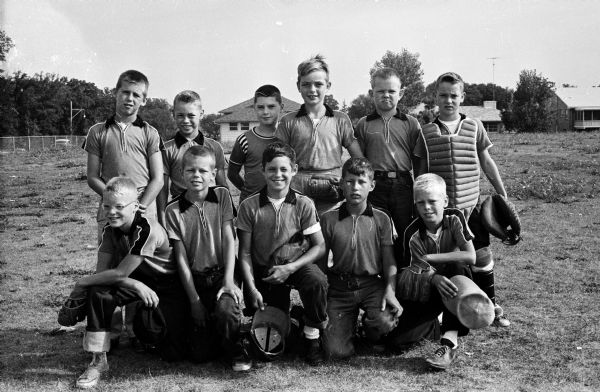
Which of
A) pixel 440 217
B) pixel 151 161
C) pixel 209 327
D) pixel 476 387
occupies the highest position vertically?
pixel 151 161

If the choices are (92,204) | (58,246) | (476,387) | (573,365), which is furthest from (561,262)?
(92,204)

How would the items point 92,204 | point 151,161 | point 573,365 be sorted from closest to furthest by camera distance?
point 573,365 → point 151,161 → point 92,204

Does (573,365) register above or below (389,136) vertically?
below

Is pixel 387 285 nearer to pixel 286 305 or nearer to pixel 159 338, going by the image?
pixel 286 305

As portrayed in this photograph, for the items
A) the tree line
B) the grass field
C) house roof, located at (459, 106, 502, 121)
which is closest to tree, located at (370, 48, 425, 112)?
the tree line

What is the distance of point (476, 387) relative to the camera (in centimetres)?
393

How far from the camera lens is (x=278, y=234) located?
4637 millimetres

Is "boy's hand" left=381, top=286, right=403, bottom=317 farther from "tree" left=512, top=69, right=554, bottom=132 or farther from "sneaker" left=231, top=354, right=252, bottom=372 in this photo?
"tree" left=512, top=69, right=554, bottom=132

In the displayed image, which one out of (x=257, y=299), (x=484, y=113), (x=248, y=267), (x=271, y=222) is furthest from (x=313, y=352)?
(x=484, y=113)

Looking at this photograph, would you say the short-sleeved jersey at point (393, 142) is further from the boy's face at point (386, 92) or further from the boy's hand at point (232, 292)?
the boy's hand at point (232, 292)

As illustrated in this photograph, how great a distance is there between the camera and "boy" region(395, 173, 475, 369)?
14.8 feet

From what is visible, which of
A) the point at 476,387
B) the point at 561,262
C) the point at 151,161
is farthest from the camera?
the point at 561,262

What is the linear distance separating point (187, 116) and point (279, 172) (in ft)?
4.16

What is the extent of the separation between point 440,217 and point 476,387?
4.26 ft
